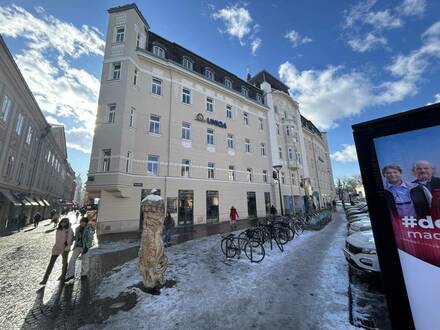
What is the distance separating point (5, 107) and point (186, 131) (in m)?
18.1

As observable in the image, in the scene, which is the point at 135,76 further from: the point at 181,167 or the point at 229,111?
the point at 229,111

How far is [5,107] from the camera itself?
64.6 ft

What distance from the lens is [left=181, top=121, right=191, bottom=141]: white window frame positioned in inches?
796

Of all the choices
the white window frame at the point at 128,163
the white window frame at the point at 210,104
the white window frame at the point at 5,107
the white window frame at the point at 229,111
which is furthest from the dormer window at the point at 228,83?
the white window frame at the point at 5,107

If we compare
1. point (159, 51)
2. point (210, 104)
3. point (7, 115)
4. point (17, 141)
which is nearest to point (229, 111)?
point (210, 104)

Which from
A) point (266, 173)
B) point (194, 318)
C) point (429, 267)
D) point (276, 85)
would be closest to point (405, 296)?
point (429, 267)

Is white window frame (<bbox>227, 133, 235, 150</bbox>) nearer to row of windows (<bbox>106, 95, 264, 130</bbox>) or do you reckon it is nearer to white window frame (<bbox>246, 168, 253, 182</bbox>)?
row of windows (<bbox>106, 95, 264, 130</bbox>)

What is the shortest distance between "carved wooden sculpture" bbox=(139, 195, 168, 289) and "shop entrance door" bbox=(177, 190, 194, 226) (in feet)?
42.2

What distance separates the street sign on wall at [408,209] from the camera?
2234mm

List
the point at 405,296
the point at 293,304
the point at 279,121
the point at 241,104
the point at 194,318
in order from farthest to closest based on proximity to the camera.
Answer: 1. the point at 279,121
2. the point at 241,104
3. the point at 293,304
4. the point at 194,318
5. the point at 405,296

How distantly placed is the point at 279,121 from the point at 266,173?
10.0 m

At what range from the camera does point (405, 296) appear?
7.74ft

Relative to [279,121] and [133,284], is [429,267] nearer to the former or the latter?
[133,284]

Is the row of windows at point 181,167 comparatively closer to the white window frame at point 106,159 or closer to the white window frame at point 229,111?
the white window frame at point 106,159
